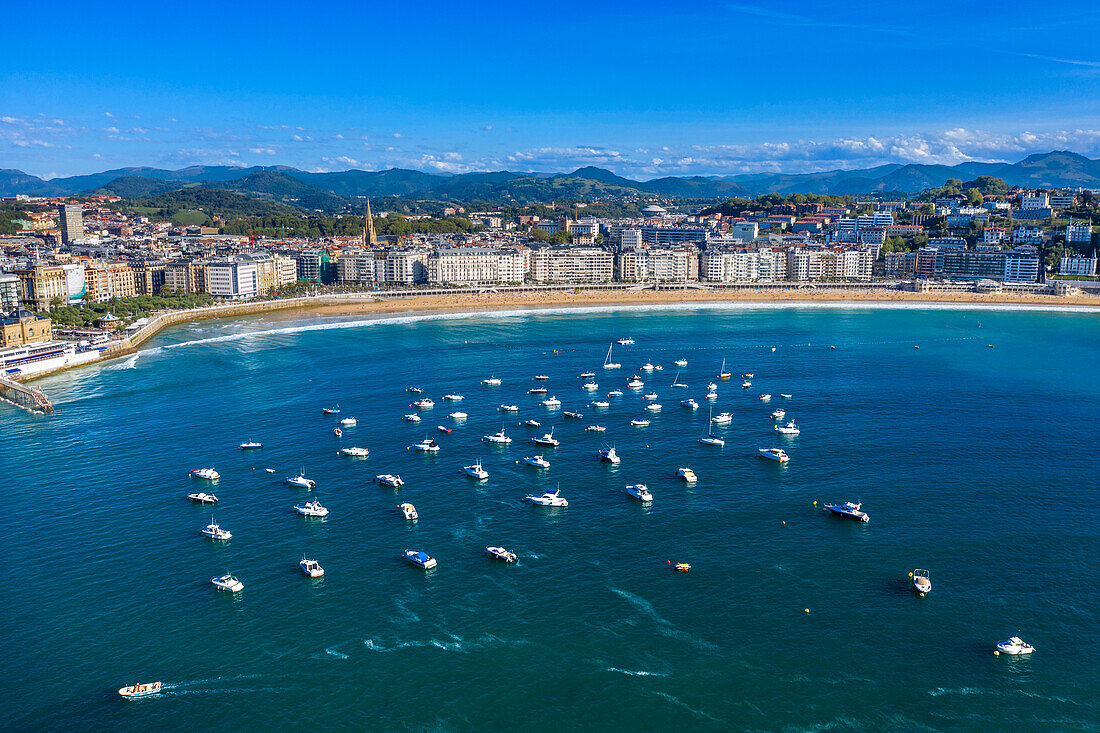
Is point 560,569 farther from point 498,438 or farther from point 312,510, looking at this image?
point 498,438

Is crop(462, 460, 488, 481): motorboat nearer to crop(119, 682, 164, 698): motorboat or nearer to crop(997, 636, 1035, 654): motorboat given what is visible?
crop(119, 682, 164, 698): motorboat

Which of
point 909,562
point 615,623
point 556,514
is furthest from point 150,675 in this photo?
point 909,562

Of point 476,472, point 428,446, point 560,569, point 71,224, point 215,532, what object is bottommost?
point 560,569

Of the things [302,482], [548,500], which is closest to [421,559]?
[548,500]

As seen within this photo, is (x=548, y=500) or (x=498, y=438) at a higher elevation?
(x=498, y=438)

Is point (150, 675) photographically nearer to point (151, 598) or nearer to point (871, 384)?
point (151, 598)
